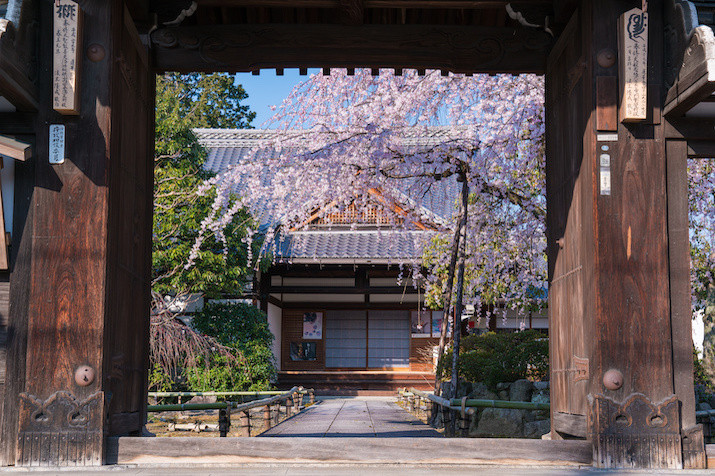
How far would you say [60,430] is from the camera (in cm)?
468

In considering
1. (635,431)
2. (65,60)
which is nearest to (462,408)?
(635,431)

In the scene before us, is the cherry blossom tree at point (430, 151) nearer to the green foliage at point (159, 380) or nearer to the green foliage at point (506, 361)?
the green foliage at point (506, 361)

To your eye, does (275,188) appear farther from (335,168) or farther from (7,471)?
(7,471)

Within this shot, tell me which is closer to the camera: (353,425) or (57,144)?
(57,144)

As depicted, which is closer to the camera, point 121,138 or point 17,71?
point 17,71

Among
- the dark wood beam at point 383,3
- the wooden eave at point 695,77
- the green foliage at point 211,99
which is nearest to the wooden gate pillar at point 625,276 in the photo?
the wooden eave at point 695,77

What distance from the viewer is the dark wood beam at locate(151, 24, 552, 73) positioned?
6145 mm

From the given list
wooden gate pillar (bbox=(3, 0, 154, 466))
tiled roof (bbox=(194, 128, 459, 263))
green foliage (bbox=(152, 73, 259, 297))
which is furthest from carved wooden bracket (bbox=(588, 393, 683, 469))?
tiled roof (bbox=(194, 128, 459, 263))

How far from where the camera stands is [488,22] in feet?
20.6

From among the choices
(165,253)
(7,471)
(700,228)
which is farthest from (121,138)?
(700,228)

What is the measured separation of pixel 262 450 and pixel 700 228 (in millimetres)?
9196

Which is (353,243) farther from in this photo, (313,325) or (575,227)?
(575,227)

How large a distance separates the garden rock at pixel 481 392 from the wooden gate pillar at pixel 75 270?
6.35 metres

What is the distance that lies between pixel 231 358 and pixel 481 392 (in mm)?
4915
